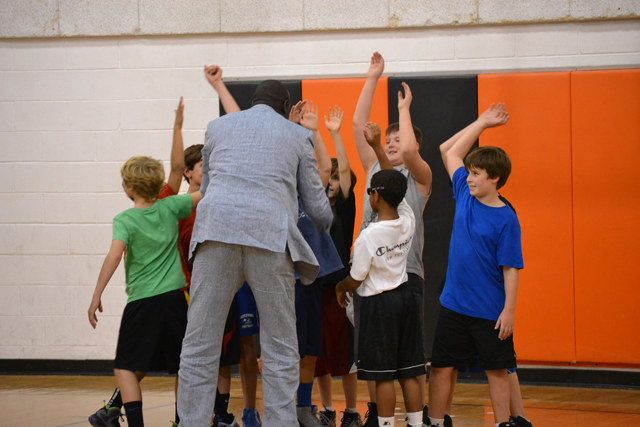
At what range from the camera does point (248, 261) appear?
7.66 ft

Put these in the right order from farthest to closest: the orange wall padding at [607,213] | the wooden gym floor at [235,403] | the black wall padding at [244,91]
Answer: the black wall padding at [244,91] < the orange wall padding at [607,213] < the wooden gym floor at [235,403]

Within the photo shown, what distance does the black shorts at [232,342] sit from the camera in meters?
2.94

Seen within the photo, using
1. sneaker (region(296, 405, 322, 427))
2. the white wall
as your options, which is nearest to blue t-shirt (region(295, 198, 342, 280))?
sneaker (region(296, 405, 322, 427))

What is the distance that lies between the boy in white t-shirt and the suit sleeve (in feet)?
0.81

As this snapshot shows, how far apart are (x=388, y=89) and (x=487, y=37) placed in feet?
2.53

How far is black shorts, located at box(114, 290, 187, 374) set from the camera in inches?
109

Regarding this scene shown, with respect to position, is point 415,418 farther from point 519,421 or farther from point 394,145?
point 394,145

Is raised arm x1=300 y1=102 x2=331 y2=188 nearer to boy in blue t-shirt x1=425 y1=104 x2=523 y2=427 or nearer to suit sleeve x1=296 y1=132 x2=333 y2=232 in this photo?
suit sleeve x1=296 y1=132 x2=333 y2=232

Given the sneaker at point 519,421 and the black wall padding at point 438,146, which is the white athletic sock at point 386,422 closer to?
the sneaker at point 519,421

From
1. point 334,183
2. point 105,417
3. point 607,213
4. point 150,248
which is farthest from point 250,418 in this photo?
point 607,213

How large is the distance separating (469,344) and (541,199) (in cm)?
194

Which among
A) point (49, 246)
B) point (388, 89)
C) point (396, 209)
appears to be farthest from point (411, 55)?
point (49, 246)

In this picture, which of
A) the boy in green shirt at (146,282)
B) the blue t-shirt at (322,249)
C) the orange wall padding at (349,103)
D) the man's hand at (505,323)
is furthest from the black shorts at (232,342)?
the orange wall padding at (349,103)

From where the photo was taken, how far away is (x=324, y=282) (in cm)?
299
